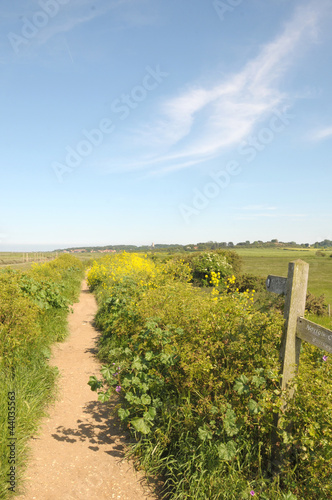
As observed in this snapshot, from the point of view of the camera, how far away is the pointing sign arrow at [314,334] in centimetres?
258

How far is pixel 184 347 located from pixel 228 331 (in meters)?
0.55

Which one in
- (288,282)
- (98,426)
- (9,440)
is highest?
(288,282)

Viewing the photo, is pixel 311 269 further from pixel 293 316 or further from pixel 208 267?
pixel 293 316

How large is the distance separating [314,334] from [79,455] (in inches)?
118

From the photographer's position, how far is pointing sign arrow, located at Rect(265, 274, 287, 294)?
10.6ft

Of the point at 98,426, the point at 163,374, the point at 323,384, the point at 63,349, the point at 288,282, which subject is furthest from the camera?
the point at 63,349

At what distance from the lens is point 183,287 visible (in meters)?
6.46

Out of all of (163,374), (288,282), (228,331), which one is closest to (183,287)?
(163,374)

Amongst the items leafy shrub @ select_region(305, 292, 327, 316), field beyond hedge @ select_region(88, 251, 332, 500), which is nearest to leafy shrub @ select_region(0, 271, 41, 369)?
field beyond hedge @ select_region(88, 251, 332, 500)

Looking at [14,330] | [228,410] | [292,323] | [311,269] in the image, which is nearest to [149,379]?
[228,410]

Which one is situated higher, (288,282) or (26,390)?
(288,282)

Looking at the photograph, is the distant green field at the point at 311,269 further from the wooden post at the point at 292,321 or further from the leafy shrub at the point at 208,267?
the wooden post at the point at 292,321

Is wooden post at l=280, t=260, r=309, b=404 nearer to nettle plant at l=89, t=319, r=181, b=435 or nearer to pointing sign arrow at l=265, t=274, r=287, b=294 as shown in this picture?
pointing sign arrow at l=265, t=274, r=287, b=294

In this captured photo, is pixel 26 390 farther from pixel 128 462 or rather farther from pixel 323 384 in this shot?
pixel 323 384
